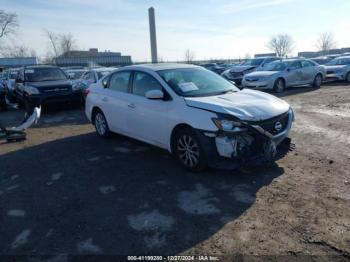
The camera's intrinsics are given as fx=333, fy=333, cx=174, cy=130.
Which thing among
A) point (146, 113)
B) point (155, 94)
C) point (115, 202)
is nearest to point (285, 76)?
point (146, 113)

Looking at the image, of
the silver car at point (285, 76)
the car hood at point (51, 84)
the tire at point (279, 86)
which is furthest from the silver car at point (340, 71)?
the car hood at point (51, 84)

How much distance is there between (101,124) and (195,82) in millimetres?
2825

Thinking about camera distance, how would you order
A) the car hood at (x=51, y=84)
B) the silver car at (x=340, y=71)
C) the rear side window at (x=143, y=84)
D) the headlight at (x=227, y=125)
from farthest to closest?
the silver car at (x=340, y=71) → the car hood at (x=51, y=84) → the rear side window at (x=143, y=84) → the headlight at (x=227, y=125)

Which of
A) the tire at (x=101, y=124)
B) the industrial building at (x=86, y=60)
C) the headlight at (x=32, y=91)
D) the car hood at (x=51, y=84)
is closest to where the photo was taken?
the tire at (x=101, y=124)

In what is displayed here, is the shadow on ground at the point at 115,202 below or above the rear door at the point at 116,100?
below

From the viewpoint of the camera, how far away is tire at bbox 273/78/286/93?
51.4 feet

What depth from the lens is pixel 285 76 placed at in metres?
15.9

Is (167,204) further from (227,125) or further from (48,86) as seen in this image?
(48,86)

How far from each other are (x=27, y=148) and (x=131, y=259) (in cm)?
533

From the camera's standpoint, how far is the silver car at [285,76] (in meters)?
15.6

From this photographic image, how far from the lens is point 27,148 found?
7566mm

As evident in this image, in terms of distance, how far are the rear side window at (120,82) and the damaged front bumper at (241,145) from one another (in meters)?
2.47

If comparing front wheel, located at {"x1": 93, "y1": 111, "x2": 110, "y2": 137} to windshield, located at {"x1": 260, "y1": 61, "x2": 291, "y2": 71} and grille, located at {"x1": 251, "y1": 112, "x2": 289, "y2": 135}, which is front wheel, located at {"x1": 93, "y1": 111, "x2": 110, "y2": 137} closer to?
grille, located at {"x1": 251, "y1": 112, "x2": 289, "y2": 135}

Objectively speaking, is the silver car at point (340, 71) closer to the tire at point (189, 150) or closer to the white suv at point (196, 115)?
the white suv at point (196, 115)
